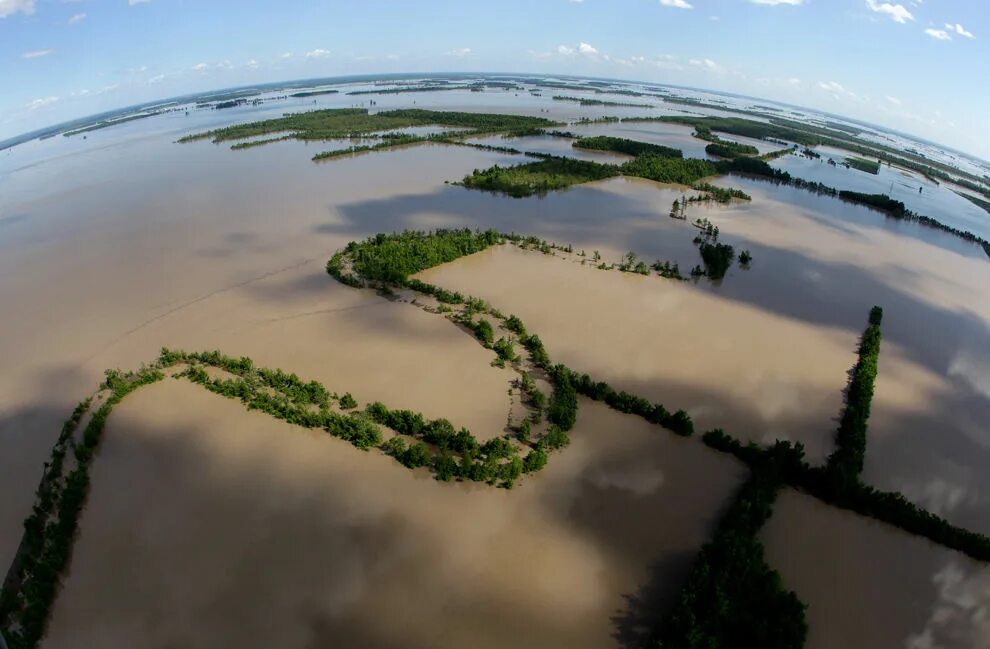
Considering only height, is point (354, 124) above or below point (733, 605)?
above

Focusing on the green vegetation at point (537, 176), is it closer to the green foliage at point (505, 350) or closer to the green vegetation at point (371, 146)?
the green vegetation at point (371, 146)

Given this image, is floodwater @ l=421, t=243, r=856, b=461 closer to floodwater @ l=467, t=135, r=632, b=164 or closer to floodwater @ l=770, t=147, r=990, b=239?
floodwater @ l=770, t=147, r=990, b=239

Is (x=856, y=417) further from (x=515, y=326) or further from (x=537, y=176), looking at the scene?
(x=537, y=176)

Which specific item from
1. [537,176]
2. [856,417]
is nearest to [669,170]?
[537,176]

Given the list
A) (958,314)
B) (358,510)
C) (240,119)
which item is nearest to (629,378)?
(358,510)

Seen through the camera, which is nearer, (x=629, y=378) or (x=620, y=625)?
(x=620, y=625)

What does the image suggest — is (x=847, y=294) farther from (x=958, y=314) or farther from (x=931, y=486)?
(x=931, y=486)
